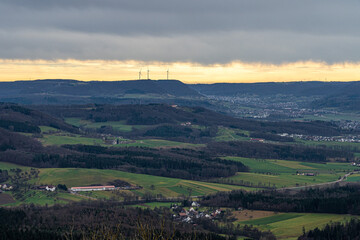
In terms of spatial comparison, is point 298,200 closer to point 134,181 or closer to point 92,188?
point 134,181

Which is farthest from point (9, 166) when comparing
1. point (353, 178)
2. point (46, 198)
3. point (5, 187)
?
point (353, 178)

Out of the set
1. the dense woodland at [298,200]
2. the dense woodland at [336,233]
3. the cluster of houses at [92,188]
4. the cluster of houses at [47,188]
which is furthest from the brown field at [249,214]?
the cluster of houses at [47,188]

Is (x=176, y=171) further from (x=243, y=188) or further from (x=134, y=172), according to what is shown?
(x=243, y=188)

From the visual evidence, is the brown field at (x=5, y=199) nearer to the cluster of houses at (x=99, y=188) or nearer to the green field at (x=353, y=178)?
the cluster of houses at (x=99, y=188)

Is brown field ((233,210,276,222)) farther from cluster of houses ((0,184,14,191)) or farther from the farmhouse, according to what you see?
cluster of houses ((0,184,14,191))

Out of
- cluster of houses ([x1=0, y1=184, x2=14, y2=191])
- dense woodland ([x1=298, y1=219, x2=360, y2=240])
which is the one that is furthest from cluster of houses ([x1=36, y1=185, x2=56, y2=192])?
dense woodland ([x1=298, y1=219, x2=360, y2=240])

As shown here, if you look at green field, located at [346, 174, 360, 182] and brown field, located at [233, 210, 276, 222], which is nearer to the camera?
brown field, located at [233, 210, 276, 222]
